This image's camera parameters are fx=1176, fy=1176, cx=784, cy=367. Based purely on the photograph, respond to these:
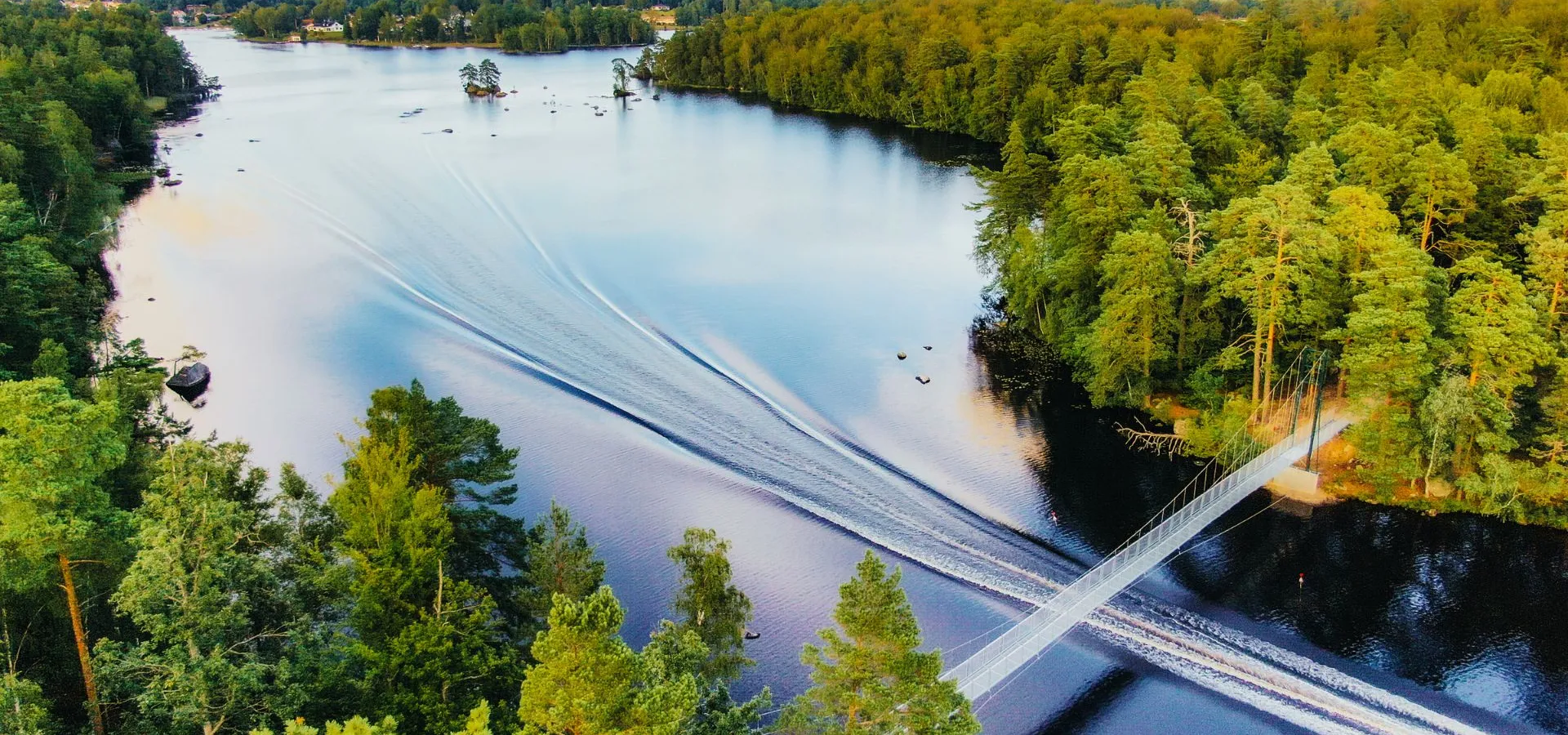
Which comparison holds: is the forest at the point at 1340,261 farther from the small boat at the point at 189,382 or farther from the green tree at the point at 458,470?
the small boat at the point at 189,382

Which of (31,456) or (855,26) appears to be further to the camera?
(855,26)

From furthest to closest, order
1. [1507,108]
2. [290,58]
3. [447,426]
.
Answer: [290,58] < [1507,108] < [447,426]

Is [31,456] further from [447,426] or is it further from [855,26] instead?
[855,26]

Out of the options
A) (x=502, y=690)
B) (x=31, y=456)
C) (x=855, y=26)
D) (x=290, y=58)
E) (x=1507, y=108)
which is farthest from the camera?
(x=290, y=58)

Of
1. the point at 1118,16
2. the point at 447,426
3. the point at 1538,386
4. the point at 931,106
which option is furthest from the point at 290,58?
the point at 1538,386

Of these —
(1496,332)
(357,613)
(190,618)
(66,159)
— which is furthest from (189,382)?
(1496,332)

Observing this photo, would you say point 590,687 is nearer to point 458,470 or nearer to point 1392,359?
point 458,470

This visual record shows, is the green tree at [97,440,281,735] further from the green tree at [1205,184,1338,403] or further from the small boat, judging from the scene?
the green tree at [1205,184,1338,403]

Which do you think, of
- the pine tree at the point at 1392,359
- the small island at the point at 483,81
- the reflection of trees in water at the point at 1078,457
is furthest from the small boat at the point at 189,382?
the small island at the point at 483,81
